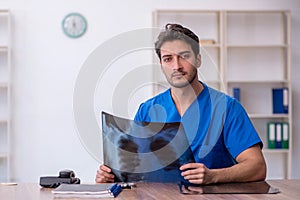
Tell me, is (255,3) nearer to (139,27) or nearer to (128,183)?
(139,27)

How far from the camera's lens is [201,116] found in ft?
8.46

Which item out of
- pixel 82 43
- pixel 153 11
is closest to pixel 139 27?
pixel 153 11

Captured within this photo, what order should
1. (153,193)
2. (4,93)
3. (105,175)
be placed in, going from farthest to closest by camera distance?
(4,93), (105,175), (153,193)

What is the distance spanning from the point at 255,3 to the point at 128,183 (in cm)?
352

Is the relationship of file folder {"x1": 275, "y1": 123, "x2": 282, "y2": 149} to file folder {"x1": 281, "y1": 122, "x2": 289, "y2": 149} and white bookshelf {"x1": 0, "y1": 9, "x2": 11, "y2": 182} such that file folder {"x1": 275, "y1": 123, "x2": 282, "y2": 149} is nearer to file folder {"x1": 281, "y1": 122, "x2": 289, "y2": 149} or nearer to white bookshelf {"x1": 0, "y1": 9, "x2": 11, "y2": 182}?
file folder {"x1": 281, "y1": 122, "x2": 289, "y2": 149}

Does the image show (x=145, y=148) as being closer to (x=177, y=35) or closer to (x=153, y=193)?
(x=153, y=193)

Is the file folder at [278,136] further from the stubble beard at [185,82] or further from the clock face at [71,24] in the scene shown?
the stubble beard at [185,82]

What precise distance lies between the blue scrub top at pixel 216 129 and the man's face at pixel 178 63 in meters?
0.12

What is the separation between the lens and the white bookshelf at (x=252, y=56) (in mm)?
5359

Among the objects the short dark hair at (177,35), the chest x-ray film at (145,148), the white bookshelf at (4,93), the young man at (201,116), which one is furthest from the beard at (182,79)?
the white bookshelf at (4,93)

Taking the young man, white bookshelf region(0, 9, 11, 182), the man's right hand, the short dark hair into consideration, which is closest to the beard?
the young man

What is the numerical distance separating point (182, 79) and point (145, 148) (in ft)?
1.57

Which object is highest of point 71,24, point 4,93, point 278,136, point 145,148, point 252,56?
point 71,24

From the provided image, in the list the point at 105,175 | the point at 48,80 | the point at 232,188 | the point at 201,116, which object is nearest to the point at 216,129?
the point at 201,116
